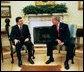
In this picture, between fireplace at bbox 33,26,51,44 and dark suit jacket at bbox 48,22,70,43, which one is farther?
fireplace at bbox 33,26,51,44

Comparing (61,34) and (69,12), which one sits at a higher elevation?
(69,12)

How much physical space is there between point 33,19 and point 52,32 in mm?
1125

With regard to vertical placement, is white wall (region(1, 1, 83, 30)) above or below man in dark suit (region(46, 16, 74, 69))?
above

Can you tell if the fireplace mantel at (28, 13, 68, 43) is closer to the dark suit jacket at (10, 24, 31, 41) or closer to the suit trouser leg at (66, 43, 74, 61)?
the dark suit jacket at (10, 24, 31, 41)

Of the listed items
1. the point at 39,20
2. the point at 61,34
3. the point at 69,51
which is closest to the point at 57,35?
the point at 61,34

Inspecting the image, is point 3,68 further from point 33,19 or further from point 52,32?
point 33,19

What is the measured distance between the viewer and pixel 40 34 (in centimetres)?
510

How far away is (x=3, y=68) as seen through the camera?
11.9 feet

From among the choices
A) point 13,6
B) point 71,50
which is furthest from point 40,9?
point 71,50

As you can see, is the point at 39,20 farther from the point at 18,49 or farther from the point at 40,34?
the point at 18,49

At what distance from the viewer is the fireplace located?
505 cm

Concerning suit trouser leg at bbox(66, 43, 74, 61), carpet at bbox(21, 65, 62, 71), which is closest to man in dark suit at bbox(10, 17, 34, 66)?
carpet at bbox(21, 65, 62, 71)

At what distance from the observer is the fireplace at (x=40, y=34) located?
505 centimetres

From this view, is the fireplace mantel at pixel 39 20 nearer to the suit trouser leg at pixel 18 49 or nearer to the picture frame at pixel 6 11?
the picture frame at pixel 6 11
